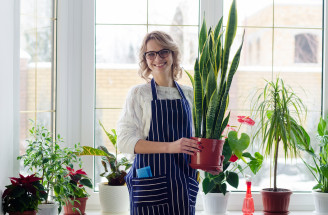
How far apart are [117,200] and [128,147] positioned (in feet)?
3.22

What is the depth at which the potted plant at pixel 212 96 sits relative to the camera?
7.41ft

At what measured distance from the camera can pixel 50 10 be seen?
3.35 metres

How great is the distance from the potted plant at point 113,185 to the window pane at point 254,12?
1.29 metres

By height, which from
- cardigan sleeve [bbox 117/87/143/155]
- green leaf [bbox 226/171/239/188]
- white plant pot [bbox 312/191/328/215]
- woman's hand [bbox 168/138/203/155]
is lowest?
white plant pot [bbox 312/191/328/215]

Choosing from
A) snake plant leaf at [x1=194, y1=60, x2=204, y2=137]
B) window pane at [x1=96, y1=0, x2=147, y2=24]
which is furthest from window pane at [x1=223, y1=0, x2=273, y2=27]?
snake plant leaf at [x1=194, y1=60, x2=204, y2=137]

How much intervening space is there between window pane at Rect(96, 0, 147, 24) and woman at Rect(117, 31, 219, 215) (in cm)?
107

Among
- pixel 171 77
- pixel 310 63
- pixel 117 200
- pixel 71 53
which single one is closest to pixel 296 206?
pixel 310 63

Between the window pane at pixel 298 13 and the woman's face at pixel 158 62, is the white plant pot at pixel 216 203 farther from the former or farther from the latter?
the window pane at pixel 298 13

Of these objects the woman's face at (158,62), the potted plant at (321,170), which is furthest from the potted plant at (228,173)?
the woman's face at (158,62)

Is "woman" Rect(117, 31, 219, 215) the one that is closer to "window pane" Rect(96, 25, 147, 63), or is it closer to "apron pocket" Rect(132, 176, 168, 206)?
"apron pocket" Rect(132, 176, 168, 206)

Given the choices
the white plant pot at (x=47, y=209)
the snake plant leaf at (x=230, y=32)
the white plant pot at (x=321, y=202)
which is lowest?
the white plant pot at (x=321, y=202)

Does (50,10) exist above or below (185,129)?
above

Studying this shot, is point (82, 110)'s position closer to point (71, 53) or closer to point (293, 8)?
point (71, 53)

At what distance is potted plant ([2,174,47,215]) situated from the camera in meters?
2.34
